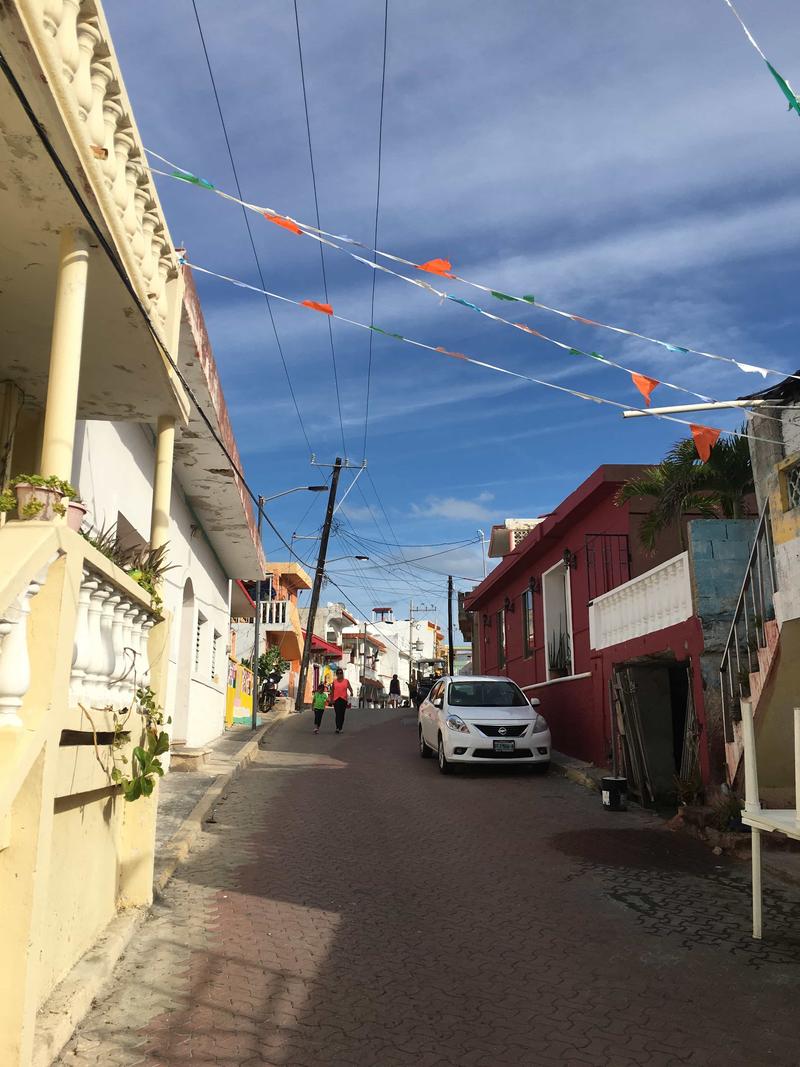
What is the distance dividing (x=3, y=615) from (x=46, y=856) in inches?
41.2

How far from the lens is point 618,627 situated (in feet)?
41.2

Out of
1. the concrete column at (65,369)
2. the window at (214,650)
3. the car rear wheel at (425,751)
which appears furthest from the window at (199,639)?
the concrete column at (65,369)

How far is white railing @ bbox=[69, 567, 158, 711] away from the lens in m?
4.41

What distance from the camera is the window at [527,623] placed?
20344mm

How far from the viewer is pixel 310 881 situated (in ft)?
22.7

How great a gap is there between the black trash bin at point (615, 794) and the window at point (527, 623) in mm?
9384

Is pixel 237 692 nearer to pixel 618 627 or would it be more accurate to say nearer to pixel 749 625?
pixel 618 627

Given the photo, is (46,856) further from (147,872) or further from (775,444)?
(775,444)

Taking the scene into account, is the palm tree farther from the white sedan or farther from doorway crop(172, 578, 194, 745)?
doorway crop(172, 578, 194, 745)

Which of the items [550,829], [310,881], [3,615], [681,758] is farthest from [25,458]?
[681,758]

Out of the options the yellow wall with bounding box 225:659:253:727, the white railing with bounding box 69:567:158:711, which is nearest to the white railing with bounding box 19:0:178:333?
the white railing with bounding box 69:567:158:711

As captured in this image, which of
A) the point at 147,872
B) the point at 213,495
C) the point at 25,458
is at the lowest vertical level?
the point at 147,872

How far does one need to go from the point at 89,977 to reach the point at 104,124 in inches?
183

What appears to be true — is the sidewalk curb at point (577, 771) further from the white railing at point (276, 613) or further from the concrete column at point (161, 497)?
the white railing at point (276, 613)
